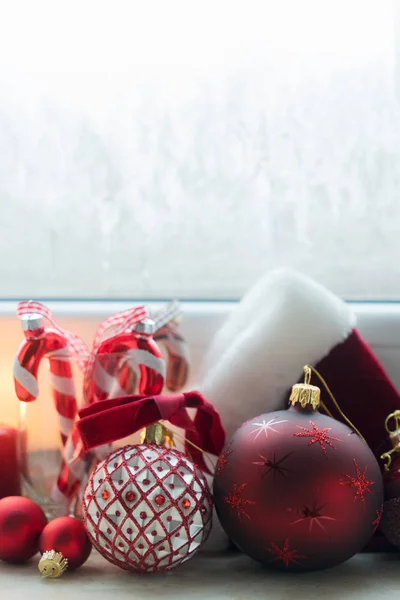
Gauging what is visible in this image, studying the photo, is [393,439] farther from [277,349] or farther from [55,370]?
[55,370]

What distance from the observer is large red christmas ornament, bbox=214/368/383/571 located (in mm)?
719

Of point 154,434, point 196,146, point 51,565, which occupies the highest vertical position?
point 196,146

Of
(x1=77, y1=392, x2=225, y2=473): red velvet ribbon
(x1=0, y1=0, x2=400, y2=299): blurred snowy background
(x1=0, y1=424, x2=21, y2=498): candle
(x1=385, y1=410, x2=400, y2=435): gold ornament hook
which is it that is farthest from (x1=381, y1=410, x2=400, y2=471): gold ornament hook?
(x1=0, y1=424, x2=21, y2=498): candle

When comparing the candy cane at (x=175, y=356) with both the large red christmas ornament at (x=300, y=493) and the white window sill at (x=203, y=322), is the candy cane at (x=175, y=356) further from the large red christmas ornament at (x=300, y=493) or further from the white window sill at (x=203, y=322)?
the large red christmas ornament at (x=300, y=493)

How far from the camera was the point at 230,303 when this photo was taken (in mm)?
1103

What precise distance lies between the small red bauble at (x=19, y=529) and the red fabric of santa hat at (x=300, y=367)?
26 cm

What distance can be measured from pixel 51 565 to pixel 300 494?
0.91ft

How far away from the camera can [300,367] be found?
901mm

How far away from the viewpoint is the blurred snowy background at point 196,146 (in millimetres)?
1140

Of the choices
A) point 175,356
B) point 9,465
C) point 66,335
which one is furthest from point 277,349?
point 9,465

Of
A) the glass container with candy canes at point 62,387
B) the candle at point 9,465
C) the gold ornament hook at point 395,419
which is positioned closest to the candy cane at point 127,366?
the glass container with candy canes at point 62,387

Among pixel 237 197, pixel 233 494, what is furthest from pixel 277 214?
pixel 233 494

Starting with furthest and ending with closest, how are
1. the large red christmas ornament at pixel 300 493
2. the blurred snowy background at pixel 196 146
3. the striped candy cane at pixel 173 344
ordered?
the blurred snowy background at pixel 196 146 → the striped candy cane at pixel 173 344 → the large red christmas ornament at pixel 300 493

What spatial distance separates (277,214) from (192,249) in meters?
0.15
